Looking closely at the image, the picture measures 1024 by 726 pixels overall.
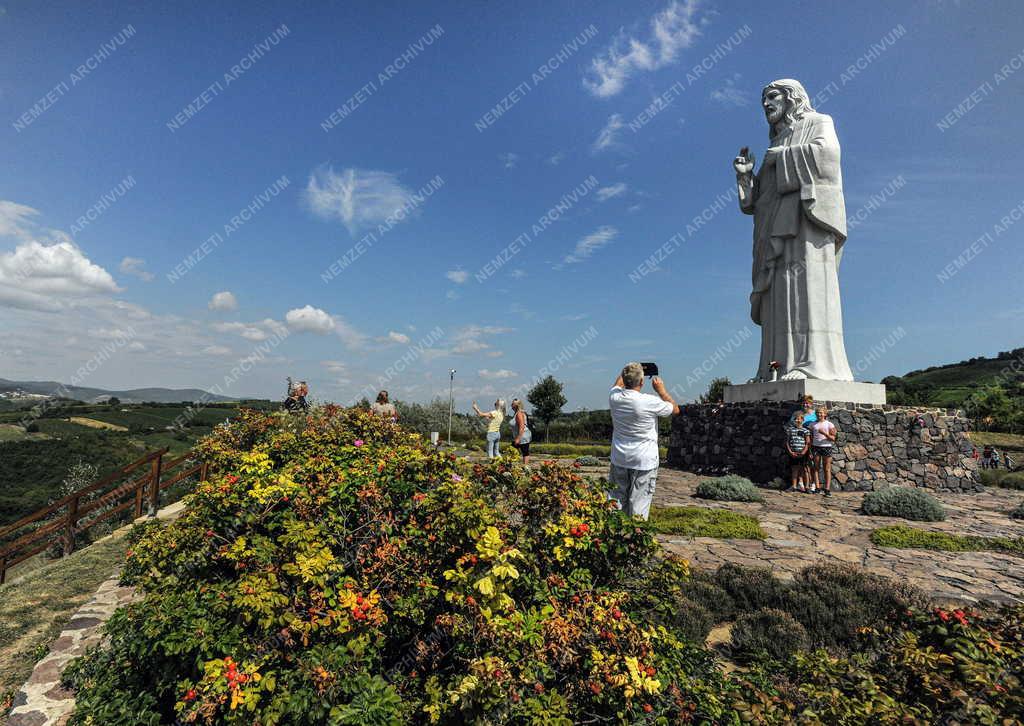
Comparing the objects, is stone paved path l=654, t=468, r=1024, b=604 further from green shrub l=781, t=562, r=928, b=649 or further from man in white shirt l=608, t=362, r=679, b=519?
man in white shirt l=608, t=362, r=679, b=519

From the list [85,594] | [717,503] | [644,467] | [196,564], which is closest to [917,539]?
[717,503]

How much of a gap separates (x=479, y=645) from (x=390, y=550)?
759 millimetres

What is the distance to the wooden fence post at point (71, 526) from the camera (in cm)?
820

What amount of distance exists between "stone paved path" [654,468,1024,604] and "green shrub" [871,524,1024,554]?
16 cm

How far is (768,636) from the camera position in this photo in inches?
141

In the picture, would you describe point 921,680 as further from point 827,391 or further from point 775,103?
point 775,103

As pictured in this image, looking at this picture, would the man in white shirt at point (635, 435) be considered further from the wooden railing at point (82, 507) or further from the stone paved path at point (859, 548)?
the wooden railing at point (82, 507)

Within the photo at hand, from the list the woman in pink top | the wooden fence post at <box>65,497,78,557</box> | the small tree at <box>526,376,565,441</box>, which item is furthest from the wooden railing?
the small tree at <box>526,376,565,441</box>

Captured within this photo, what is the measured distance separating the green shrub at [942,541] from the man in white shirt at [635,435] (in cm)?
348

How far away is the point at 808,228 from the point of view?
11.3 m

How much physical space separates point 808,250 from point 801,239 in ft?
1.00

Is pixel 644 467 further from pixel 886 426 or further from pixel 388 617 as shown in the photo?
pixel 886 426

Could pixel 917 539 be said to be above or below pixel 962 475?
below

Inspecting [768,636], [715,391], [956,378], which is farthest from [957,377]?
[768,636]
